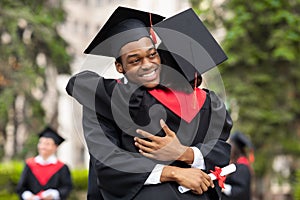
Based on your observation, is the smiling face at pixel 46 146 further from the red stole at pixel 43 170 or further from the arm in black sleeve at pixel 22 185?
the arm in black sleeve at pixel 22 185

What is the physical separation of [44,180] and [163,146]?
5.69m

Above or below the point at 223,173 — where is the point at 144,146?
above

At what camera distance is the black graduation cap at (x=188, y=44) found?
352 cm

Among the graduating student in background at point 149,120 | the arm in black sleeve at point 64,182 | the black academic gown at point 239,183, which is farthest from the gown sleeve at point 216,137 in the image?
the arm in black sleeve at point 64,182

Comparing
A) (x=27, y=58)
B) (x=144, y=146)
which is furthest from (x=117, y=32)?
(x=27, y=58)

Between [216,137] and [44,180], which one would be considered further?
[44,180]

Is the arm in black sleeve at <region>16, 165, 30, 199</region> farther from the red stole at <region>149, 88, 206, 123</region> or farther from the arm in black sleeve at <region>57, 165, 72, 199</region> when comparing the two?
the red stole at <region>149, 88, 206, 123</region>

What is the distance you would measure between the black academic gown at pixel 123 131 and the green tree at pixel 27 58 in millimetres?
12035

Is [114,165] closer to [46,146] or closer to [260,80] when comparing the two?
[46,146]

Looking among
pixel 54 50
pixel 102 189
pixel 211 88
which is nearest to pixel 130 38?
pixel 211 88

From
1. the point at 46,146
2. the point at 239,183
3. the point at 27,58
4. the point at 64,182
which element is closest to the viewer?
the point at 239,183

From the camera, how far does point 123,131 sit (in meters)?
3.53

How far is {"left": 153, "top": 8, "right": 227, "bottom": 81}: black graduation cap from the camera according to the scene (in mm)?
3516

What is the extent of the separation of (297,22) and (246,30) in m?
3.95
